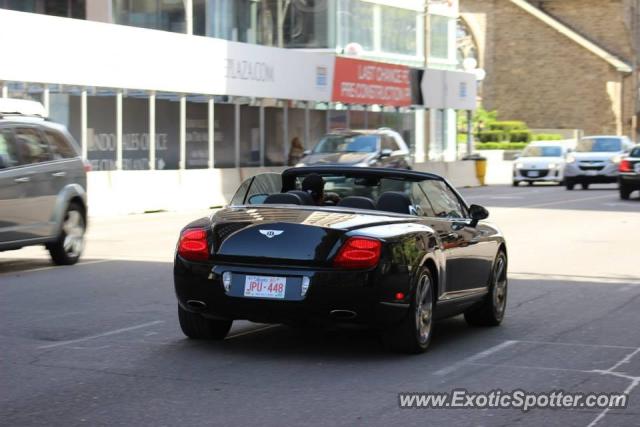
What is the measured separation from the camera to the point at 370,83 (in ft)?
153

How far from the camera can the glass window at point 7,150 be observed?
15.5 m

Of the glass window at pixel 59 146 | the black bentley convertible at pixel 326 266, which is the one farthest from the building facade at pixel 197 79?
the black bentley convertible at pixel 326 266

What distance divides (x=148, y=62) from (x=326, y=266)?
24.8 metres

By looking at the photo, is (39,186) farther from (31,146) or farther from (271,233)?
(271,233)

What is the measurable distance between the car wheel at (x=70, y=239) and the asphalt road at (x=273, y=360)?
393 mm

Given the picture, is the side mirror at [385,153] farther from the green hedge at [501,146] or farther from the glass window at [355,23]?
the green hedge at [501,146]

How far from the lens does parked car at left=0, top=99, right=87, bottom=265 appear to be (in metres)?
15.5

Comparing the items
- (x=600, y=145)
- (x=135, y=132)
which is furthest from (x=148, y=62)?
(x=600, y=145)

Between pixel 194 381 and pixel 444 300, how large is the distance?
2.46 metres

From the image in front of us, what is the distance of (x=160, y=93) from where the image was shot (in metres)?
34.8

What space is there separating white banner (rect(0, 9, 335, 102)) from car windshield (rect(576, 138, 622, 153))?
8.32 meters

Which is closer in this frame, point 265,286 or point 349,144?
point 265,286

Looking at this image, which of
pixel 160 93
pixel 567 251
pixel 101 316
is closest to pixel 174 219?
pixel 160 93

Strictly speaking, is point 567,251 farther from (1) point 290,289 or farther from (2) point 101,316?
(1) point 290,289
